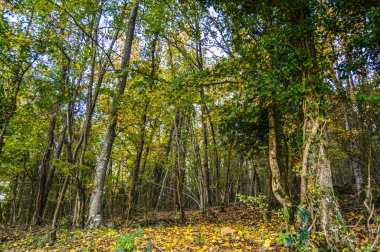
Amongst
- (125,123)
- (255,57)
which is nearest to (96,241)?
(125,123)

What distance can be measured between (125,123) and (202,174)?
4931 millimetres

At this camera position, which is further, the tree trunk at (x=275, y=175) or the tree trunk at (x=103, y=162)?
the tree trunk at (x=103, y=162)

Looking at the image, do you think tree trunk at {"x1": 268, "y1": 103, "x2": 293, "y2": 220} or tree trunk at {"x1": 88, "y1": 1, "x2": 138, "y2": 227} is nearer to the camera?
tree trunk at {"x1": 268, "y1": 103, "x2": 293, "y2": 220}

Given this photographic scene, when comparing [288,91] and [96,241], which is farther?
[96,241]

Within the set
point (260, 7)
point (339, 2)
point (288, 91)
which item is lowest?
point (288, 91)

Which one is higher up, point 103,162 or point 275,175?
point 103,162

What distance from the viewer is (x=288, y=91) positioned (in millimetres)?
5188

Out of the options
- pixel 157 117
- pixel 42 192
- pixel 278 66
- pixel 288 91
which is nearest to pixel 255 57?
pixel 278 66

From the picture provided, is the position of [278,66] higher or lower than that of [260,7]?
lower

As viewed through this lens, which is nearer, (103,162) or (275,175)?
(275,175)

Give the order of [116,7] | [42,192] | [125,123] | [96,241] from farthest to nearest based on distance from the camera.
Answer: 1. [42,192]
2. [125,123]
3. [116,7]
4. [96,241]

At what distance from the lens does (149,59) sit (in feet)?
38.4

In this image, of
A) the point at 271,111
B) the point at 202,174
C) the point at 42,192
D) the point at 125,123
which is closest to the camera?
the point at 271,111

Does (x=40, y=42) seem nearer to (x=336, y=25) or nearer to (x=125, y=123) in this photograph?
(x=125, y=123)
